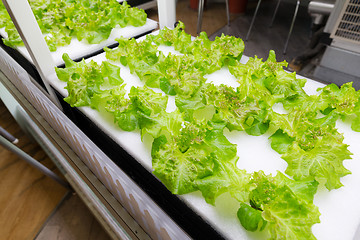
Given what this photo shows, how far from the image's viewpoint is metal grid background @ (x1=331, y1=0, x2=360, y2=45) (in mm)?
1451

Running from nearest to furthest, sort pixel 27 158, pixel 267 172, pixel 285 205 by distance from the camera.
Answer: pixel 285 205 < pixel 267 172 < pixel 27 158

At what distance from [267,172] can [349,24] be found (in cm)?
148

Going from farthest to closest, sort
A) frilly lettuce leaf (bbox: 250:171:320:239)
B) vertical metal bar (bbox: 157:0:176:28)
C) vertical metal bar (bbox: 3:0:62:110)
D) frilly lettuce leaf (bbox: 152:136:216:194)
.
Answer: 1. vertical metal bar (bbox: 157:0:176:28)
2. vertical metal bar (bbox: 3:0:62:110)
3. frilly lettuce leaf (bbox: 152:136:216:194)
4. frilly lettuce leaf (bbox: 250:171:320:239)

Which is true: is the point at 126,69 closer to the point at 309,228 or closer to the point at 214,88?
the point at 214,88

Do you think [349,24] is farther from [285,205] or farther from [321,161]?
[285,205]

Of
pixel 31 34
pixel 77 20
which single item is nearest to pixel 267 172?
pixel 31 34

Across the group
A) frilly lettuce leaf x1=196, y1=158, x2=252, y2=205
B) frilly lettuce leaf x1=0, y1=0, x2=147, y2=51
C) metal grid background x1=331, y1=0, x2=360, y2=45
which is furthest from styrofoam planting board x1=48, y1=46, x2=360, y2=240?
metal grid background x1=331, y1=0, x2=360, y2=45

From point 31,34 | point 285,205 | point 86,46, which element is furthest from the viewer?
point 86,46

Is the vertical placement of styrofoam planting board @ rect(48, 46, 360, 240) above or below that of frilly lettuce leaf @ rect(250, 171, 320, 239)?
below

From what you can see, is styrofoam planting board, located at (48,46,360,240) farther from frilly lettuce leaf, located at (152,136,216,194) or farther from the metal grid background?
the metal grid background

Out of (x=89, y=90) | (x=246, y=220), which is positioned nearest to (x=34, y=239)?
(x=89, y=90)

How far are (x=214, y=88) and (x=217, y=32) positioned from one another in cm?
254

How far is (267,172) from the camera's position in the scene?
611mm

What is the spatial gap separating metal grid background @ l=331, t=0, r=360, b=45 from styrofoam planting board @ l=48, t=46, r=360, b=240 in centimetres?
103
